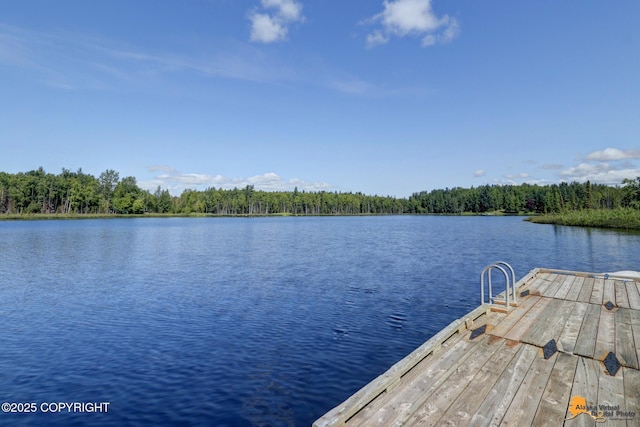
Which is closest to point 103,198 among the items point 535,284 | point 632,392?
point 535,284

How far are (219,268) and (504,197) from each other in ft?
674

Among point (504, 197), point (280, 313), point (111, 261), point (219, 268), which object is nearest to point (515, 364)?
point (280, 313)

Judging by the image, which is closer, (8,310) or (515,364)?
(515,364)

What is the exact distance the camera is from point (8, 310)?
49.3 ft

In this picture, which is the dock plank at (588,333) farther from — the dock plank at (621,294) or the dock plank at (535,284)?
the dock plank at (535,284)

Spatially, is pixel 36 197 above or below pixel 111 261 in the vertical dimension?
above

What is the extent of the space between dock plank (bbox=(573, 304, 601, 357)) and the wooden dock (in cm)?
2

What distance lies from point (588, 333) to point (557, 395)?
3.86m

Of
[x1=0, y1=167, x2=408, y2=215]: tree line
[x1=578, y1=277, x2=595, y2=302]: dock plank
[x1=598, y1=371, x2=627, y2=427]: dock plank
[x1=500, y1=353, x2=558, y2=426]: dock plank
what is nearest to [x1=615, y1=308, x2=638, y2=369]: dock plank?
[x1=598, y1=371, x2=627, y2=427]: dock plank

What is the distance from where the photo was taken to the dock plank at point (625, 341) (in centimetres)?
631

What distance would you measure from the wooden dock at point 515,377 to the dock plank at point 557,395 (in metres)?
0.01

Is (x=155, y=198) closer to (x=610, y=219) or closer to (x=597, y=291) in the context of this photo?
(x=610, y=219)

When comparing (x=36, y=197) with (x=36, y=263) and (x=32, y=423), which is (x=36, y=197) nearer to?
(x=36, y=263)

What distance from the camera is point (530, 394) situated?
514 centimetres
